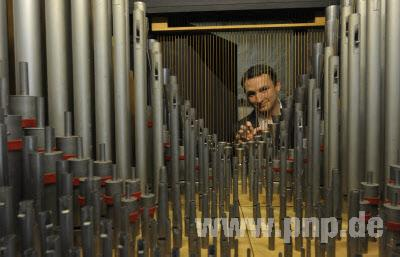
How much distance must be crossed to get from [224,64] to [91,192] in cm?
161

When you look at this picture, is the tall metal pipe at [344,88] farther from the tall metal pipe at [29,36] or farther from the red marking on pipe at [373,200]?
the tall metal pipe at [29,36]

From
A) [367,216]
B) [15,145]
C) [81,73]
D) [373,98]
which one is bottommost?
[367,216]

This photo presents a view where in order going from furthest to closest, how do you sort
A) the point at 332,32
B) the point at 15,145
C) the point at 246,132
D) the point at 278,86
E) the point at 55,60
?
the point at 278,86, the point at 246,132, the point at 332,32, the point at 55,60, the point at 15,145

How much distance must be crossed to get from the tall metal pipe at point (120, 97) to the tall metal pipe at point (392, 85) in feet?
3.15

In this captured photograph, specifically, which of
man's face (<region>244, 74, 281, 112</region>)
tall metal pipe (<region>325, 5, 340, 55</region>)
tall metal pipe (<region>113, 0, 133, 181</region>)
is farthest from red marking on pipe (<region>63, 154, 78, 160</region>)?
man's face (<region>244, 74, 281, 112</region>)

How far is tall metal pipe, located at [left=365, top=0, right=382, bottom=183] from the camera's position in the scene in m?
1.56

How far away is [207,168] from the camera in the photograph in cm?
172

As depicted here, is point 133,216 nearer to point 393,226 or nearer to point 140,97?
point 140,97

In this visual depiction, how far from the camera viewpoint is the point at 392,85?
61.3 inches

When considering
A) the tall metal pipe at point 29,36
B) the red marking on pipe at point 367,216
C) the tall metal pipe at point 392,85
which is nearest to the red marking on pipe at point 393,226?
the red marking on pipe at point 367,216

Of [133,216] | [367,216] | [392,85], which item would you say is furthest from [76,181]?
[392,85]

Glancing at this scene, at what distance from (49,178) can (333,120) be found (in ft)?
3.57

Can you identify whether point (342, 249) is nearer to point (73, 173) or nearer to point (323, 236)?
point (323, 236)

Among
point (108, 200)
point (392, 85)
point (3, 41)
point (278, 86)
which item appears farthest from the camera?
point (278, 86)
